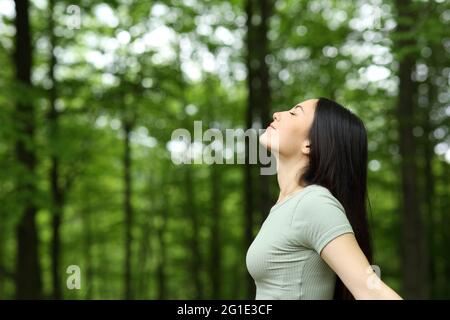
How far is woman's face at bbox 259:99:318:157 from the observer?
6.75 ft

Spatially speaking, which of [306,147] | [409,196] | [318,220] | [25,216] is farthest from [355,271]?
[409,196]

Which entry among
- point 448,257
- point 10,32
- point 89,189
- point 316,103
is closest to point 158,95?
point 10,32

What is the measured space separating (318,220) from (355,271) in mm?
189

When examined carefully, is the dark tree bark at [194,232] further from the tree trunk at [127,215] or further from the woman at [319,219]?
the woman at [319,219]

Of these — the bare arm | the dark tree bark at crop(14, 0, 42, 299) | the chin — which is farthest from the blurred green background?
the bare arm

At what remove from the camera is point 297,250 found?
1.85m

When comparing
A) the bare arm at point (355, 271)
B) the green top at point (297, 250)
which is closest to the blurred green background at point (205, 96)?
the green top at point (297, 250)

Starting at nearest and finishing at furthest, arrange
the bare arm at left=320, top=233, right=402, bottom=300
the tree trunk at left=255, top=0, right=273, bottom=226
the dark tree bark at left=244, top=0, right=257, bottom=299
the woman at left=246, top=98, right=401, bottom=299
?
the bare arm at left=320, top=233, right=402, bottom=300 < the woman at left=246, top=98, right=401, bottom=299 < the tree trunk at left=255, top=0, right=273, bottom=226 < the dark tree bark at left=244, top=0, right=257, bottom=299

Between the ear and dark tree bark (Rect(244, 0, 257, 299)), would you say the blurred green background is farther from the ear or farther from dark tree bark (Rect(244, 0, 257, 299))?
the ear

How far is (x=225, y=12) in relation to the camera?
11.2m

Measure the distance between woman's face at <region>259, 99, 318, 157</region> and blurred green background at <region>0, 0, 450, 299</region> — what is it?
184 inches

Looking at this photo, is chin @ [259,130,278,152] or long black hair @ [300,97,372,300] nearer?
long black hair @ [300,97,372,300]

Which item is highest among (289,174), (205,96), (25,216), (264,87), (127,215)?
(205,96)

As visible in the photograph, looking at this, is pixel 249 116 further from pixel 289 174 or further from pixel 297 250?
pixel 297 250
